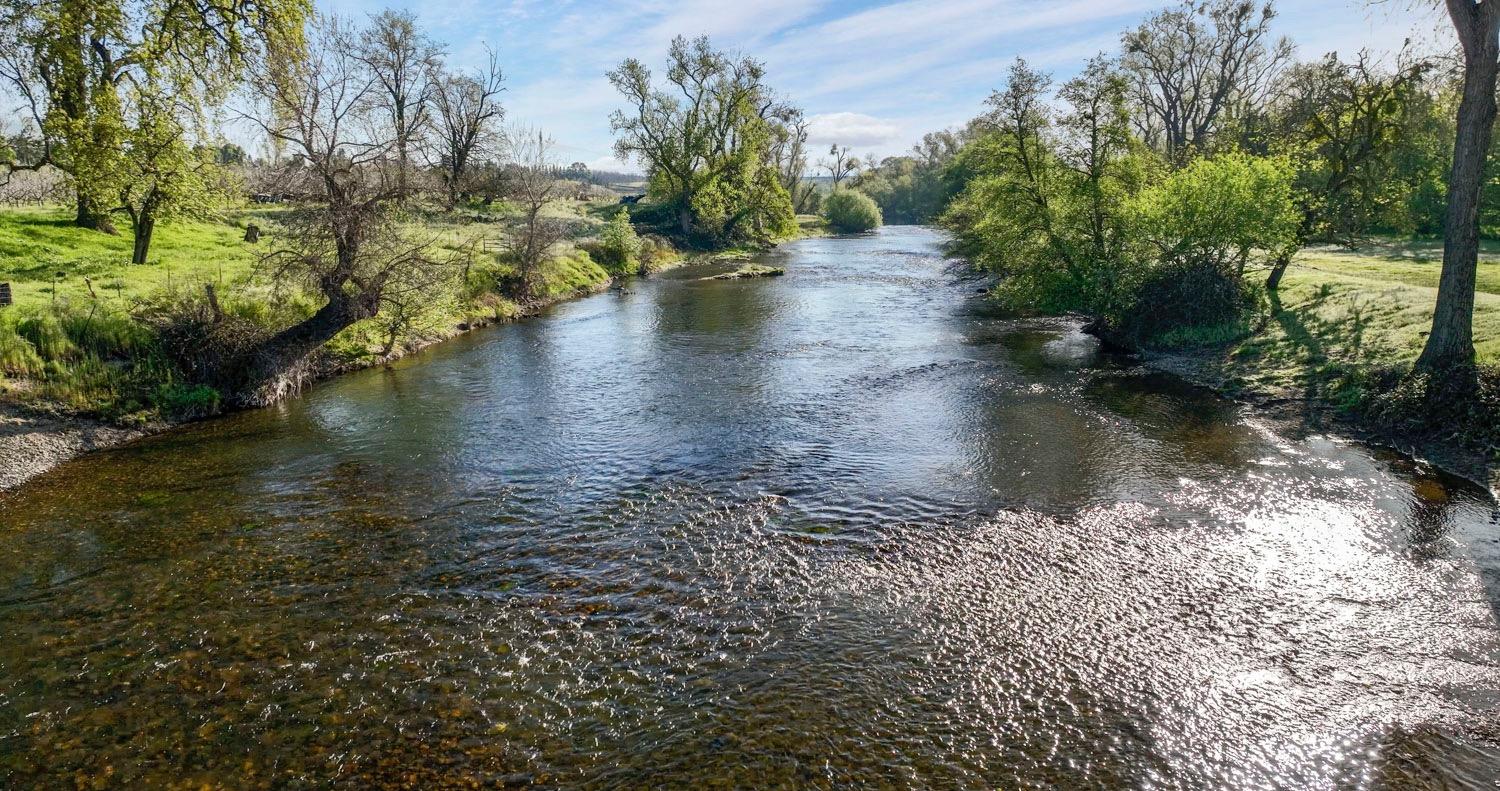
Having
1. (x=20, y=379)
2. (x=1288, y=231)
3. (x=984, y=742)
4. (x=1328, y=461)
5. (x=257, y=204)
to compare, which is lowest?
(x=984, y=742)

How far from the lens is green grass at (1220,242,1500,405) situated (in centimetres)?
1722

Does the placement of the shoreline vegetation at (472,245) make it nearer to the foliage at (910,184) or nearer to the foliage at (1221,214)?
the foliage at (1221,214)

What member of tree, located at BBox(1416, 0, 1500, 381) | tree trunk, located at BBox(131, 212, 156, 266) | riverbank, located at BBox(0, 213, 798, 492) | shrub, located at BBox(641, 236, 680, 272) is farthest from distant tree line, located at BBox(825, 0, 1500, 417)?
tree trunk, located at BBox(131, 212, 156, 266)

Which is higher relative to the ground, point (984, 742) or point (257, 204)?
point (257, 204)

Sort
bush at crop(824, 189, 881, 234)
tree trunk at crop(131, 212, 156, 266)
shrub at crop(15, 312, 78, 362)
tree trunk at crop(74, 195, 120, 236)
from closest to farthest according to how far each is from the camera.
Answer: shrub at crop(15, 312, 78, 362) < tree trunk at crop(131, 212, 156, 266) < tree trunk at crop(74, 195, 120, 236) < bush at crop(824, 189, 881, 234)

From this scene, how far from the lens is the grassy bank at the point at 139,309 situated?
643 inches

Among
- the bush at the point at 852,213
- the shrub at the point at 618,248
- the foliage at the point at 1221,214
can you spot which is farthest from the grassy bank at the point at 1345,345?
the bush at the point at 852,213

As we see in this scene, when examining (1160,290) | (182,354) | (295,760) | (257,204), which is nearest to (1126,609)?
(295,760)

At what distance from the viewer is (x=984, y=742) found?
738cm

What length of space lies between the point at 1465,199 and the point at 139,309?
31.0 m

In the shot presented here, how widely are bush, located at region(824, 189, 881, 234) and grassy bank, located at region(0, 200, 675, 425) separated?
71141mm

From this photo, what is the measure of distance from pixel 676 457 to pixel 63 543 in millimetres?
10104

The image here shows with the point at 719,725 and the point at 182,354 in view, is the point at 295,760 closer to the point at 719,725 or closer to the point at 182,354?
the point at 719,725

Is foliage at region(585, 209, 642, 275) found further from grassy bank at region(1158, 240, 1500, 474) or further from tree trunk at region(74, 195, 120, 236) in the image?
grassy bank at region(1158, 240, 1500, 474)
